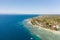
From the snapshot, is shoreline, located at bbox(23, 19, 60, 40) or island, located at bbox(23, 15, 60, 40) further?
island, located at bbox(23, 15, 60, 40)

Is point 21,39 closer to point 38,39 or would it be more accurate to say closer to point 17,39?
point 17,39

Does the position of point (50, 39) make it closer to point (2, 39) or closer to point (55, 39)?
point (55, 39)

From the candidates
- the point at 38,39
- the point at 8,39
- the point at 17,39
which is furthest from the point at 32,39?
the point at 8,39

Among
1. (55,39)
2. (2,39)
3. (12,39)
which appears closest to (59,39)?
(55,39)

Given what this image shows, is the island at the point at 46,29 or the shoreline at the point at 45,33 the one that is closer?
the shoreline at the point at 45,33

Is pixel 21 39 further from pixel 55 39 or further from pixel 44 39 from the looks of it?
pixel 55 39

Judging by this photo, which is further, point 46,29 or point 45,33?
point 46,29

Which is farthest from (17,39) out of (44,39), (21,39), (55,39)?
(55,39)
